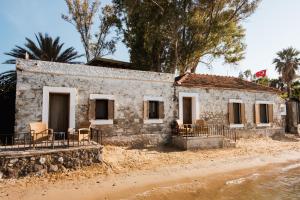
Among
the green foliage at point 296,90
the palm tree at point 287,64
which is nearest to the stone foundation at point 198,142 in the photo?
the green foliage at point 296,90

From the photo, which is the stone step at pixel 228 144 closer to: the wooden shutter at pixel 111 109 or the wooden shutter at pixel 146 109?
the wooden shutter at pixel 146 109

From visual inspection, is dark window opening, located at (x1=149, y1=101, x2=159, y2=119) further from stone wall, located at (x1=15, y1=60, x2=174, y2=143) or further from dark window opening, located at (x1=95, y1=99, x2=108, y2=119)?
dark window opening, located at (x1=95, y1=99, x2=108, y2=119)

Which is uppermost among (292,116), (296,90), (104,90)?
(296,90)

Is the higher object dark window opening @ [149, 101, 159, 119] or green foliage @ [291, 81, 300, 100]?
green foliage @ [291, 81, 300, 100]

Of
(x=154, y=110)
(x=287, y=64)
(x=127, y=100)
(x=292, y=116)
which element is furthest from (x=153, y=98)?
(x=287, y=64)

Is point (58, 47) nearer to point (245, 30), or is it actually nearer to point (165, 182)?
point (165, 182)

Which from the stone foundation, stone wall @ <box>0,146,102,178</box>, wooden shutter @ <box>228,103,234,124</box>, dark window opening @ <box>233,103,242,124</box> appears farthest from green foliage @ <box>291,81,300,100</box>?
stone wall @ <box>0,146,102,178</box>

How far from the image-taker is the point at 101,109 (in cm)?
1125

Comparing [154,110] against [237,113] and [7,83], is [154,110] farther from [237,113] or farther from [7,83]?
[7,83]

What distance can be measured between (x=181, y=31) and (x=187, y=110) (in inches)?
265

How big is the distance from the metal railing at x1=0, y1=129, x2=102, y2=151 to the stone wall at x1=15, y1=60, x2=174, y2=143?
0.42 m

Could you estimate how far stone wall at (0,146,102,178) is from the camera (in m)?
7.14

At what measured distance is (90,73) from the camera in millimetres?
10852

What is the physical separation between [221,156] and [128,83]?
18.8 ft
